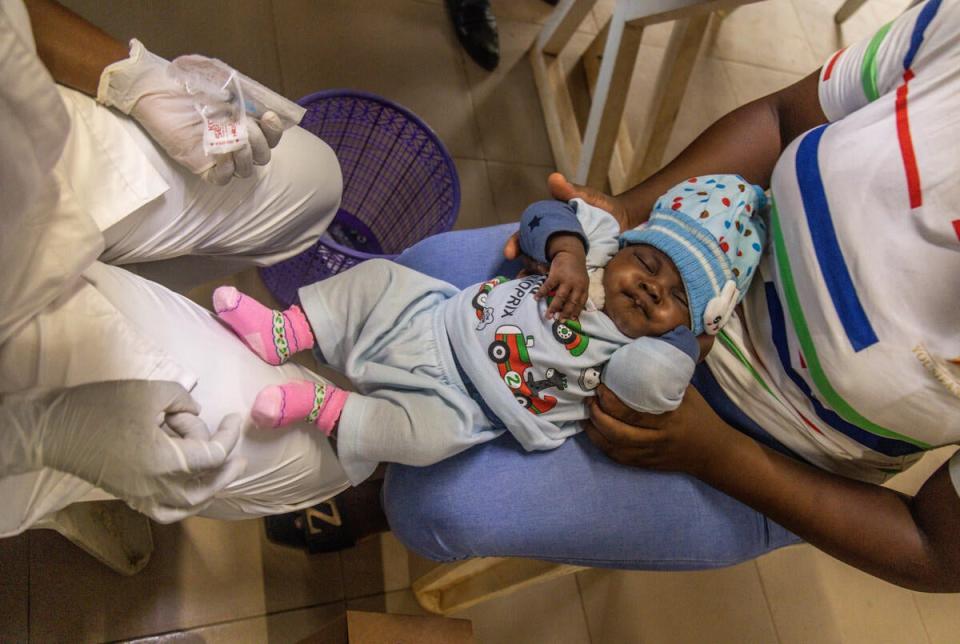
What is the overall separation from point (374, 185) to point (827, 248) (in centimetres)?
104

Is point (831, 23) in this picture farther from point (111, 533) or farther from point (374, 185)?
point (111, 533)

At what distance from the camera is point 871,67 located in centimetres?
79

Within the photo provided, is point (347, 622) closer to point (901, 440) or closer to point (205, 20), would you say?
point (901, 440)

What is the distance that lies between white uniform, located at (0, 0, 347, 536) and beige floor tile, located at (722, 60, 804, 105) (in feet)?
5.37

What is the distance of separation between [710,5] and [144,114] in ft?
3.45

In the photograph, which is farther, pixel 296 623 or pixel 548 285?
pixel 296 623

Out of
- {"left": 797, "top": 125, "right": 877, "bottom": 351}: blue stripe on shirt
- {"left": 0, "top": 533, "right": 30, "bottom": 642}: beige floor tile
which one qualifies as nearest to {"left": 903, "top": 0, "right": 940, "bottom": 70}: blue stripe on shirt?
{"left": 797, "top": 125, "right": 877, "bottom": 351}: blue stripe on shirt

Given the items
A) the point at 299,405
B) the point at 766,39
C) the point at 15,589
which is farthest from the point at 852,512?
the point at 766,39

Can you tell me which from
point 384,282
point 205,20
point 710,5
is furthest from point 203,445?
point 205,20

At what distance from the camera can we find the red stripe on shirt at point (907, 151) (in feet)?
2.25

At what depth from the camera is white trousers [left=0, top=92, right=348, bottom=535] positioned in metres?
0.57

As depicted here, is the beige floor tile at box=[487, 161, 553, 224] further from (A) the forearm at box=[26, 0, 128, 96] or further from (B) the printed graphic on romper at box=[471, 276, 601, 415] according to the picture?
(A) the forearm at box=[26, 0, 128, 96]

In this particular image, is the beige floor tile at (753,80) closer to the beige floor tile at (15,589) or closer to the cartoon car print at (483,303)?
the cartoon car print at (483,303)

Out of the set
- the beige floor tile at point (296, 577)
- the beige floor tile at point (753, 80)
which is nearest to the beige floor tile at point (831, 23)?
the beige floor tile at point (753, 80)
